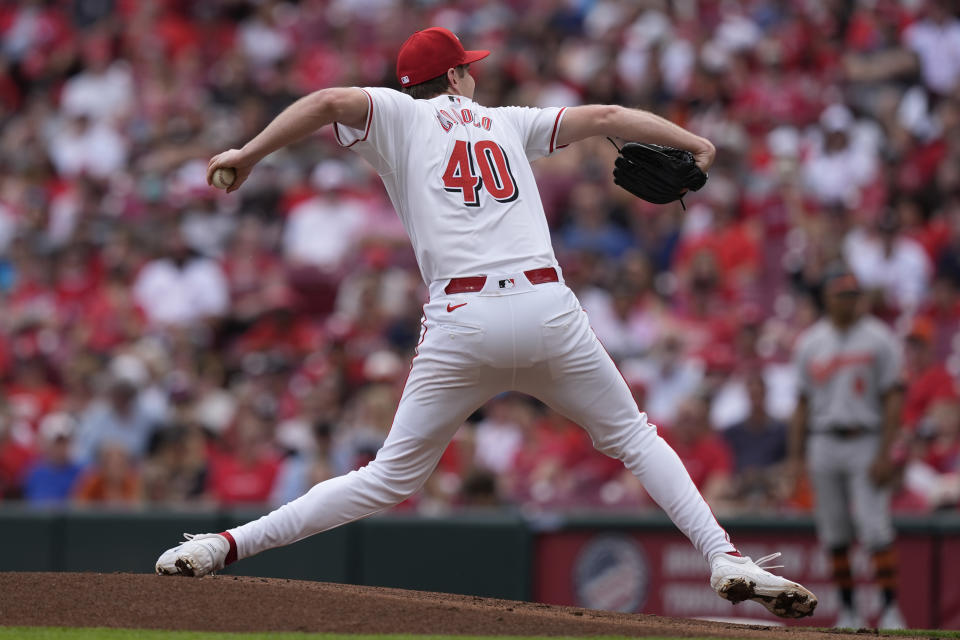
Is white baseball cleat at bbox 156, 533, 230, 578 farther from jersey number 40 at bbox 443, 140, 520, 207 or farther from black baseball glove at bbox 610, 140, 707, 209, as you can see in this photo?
black baseball glove at bbox 610, 140, 707, 209

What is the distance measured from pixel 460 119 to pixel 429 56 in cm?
26

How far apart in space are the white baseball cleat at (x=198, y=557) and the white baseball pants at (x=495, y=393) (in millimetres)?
72

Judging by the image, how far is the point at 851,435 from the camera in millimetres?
8305

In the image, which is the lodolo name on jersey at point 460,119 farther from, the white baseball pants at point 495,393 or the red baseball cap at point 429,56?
the white baseball pants at point 495,393

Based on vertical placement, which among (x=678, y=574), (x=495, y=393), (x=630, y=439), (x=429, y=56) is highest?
(x=429, y=56)

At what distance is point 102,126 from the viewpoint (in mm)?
15062

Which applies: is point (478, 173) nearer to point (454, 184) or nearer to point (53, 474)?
point (454, 184)

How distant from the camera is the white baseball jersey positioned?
465cm

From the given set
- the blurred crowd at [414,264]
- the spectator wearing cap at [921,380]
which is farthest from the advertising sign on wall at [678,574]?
the spectator wearing cap at [921,380]

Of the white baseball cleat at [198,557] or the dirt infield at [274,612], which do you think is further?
the white baseball cleat at [198,557]

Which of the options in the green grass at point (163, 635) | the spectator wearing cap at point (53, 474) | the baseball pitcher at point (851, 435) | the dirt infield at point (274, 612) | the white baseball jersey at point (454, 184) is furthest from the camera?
the spectator wearing cap at point (53, 474)

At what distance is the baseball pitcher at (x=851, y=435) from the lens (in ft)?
26.7

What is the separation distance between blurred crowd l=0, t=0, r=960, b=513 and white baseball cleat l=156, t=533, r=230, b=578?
13.8 ft

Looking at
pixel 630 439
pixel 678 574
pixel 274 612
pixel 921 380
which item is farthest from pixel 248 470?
pixel 630 439
